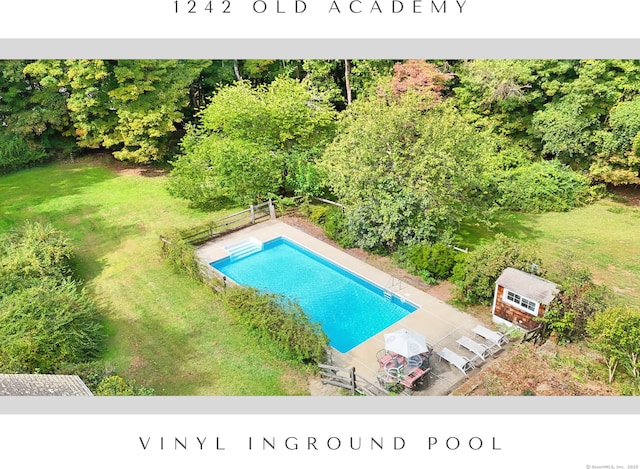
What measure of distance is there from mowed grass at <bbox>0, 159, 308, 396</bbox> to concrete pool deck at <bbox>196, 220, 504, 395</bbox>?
1.46 meters

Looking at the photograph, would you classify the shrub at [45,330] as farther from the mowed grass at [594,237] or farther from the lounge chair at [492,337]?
the mowed grass at [594,237]

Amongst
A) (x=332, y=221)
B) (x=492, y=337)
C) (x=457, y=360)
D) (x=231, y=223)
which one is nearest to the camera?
(x=457, y=360)

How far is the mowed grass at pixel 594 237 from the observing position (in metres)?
16.4

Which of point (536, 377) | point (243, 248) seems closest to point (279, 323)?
point (243, 248)

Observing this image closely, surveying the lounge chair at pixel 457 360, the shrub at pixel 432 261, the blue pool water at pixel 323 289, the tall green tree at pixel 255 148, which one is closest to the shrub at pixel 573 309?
the lounge chair at pixel 457 360

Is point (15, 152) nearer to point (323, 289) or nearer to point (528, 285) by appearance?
point (323, 289)

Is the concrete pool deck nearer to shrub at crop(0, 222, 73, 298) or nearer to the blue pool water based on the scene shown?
the blue pool water

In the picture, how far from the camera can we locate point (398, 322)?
550 inches

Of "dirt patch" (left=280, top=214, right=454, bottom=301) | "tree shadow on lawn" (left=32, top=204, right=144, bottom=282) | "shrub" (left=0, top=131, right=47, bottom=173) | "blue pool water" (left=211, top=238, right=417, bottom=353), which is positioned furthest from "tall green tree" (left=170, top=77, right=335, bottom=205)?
"shrub" (left=0, top=131, right=47, bottom=173)

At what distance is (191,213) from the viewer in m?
20.7

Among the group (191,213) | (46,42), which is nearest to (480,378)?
(46,42)

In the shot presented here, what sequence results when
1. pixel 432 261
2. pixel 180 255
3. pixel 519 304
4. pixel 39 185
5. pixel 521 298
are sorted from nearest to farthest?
pixel 521 298
pixel 519 304
pixel 432 261
pixel 180 255
pixel 39 185

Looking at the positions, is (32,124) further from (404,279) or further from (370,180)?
(404,279)

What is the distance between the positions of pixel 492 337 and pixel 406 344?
8.57ft
